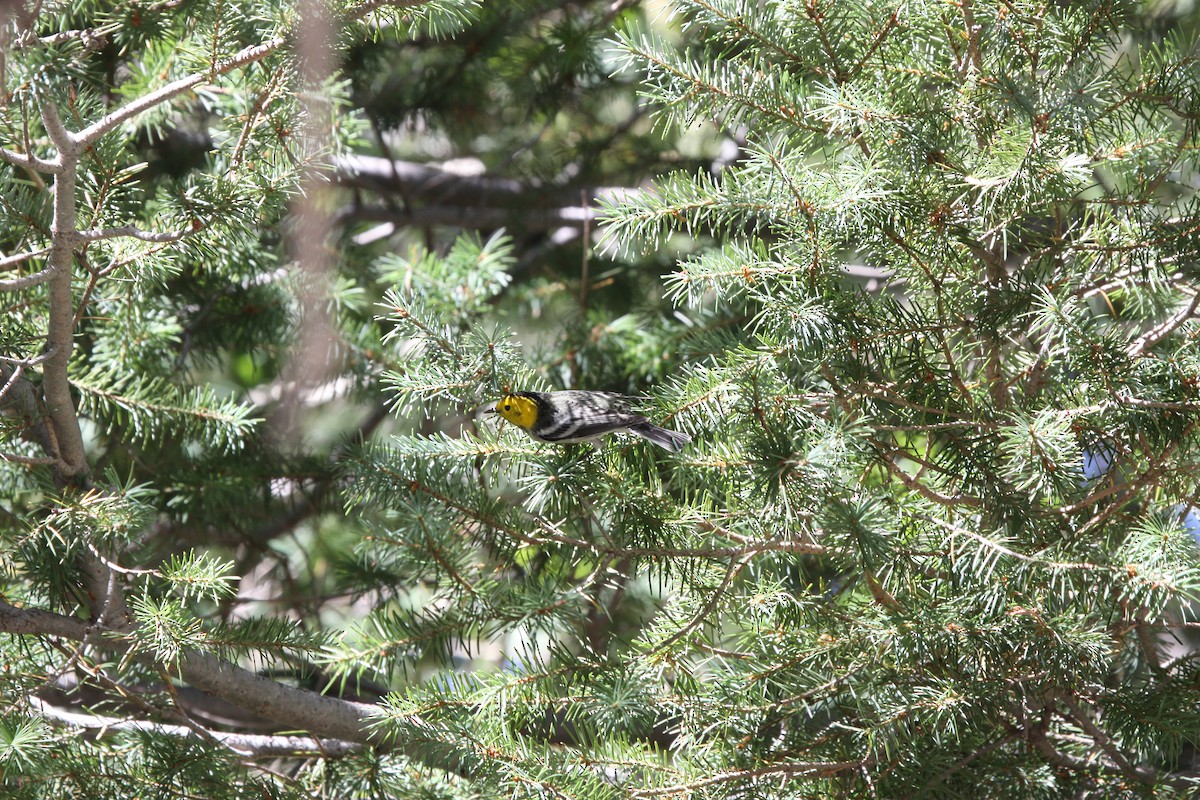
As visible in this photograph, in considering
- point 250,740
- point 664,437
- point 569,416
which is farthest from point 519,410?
point 250,740

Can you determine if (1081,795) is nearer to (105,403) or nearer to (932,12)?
(932,12)

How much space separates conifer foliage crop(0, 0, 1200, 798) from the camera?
53.8 inches

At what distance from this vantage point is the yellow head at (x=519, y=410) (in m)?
1.78

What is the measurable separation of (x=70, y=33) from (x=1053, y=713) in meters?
1.75

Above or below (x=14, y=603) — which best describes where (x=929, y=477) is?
above

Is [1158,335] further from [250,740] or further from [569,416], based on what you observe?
[250,740]

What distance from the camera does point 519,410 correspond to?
1812 mm

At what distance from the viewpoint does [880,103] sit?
1471 millimetres

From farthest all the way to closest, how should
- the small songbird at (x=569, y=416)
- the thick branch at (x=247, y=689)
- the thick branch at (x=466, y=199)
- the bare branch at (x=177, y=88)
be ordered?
the thick branch at (x=466, y=199)
the small songbird at (x=569, y=416)
the thick branch at (x=247, y=689)
the bare branch at (x=177, y=88)

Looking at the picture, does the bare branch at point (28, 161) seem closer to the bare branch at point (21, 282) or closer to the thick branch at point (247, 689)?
the bare branch at point (21, 282)

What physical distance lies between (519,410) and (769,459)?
631mm

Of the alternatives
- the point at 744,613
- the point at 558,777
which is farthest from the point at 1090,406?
the point at 558,777

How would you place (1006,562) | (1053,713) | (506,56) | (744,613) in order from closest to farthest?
(1006,562)
(1053,713)
(744,613)
(506,56)

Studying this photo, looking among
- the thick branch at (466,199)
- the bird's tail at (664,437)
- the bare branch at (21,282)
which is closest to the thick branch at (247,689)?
the bare branch at (21,282)
